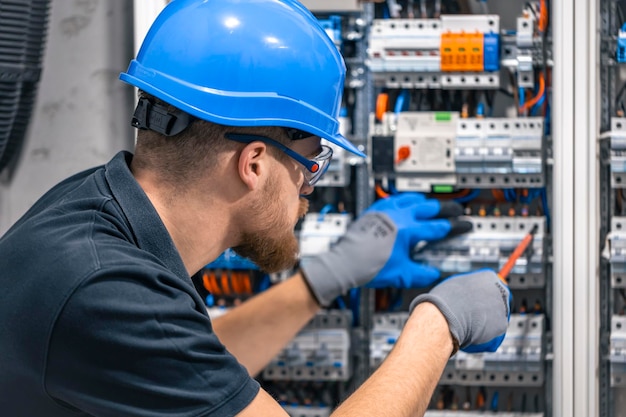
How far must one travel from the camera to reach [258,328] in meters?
1.90

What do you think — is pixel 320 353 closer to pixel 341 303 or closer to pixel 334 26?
pixel 341 303

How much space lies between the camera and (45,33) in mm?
2305

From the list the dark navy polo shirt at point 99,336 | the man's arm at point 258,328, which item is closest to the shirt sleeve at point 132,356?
the dark navy polo shirt at point 99,336

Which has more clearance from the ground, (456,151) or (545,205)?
(456,151)

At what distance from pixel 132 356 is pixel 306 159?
1.68ft

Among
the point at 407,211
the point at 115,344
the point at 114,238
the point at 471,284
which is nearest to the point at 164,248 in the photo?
the point at 114,238

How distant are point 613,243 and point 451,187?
487mm

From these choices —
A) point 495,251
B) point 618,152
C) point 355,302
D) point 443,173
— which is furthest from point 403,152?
point 618,152

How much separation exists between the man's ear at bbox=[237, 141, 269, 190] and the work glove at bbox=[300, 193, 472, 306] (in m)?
0.81

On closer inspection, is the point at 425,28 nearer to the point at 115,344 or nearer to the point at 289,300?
the point at 289,300

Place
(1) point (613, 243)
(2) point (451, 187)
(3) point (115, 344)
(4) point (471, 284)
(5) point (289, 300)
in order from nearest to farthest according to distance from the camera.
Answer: (3) point (115, 344) < (4) point (471, 284) < (5) point (289, 300) < (1) point (613, 243) < (2) point (451, 187)

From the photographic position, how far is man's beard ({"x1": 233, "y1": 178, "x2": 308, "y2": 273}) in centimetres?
144

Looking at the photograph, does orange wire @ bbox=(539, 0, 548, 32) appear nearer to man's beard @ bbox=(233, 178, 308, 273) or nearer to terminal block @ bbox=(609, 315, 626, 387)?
terminal block @ bbox=(609, 315, 626, 387)

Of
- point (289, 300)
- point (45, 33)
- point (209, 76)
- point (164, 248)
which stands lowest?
point (289, 300)
